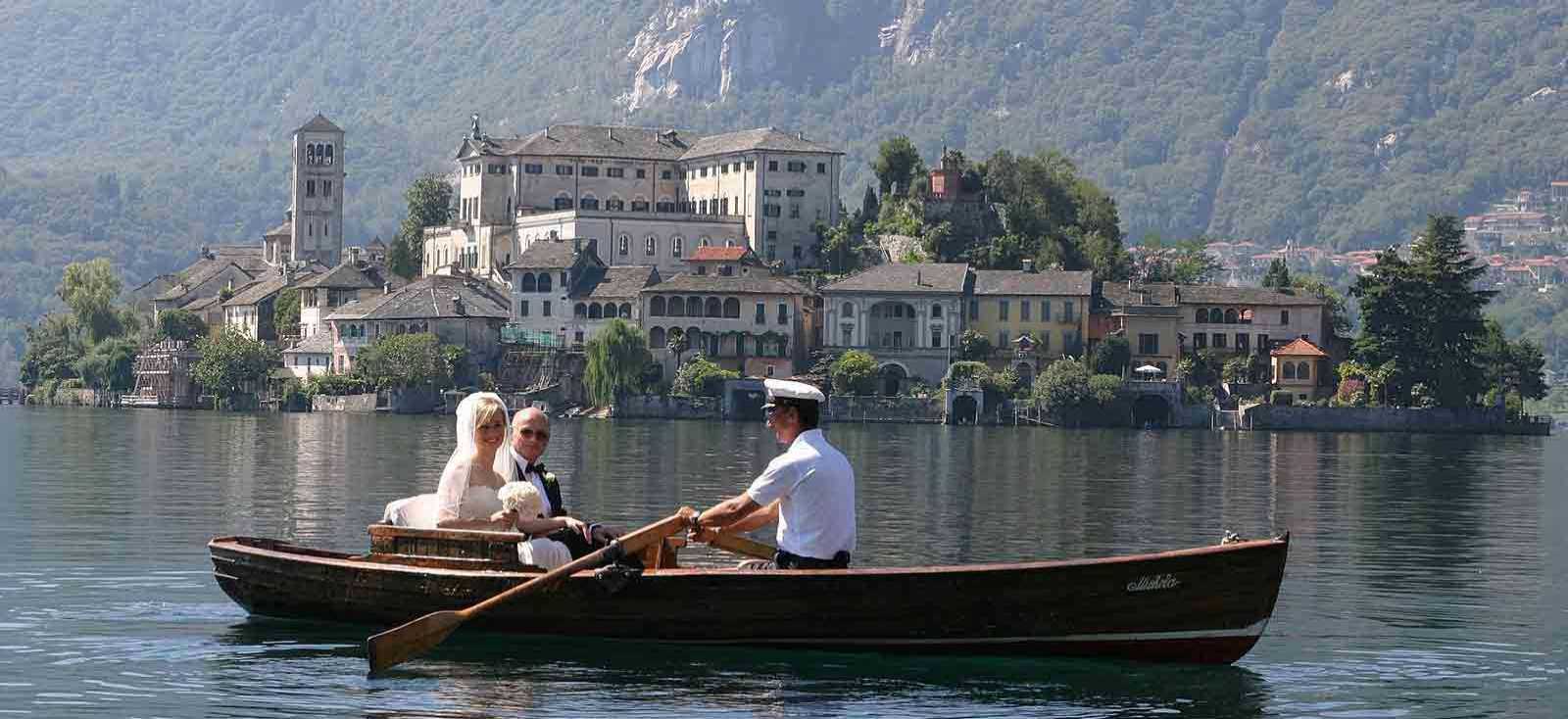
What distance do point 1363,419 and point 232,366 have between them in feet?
213

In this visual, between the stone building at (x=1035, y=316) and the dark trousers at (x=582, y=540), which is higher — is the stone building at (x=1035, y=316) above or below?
above

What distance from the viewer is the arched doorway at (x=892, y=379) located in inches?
5787

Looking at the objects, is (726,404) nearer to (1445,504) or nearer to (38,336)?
(38,336)

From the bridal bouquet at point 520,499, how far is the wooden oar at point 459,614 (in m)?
0.68

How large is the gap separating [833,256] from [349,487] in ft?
330

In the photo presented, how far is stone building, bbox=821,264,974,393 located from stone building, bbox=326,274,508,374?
20.5 meters

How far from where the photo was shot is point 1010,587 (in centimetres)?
2784

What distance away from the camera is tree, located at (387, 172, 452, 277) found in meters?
184

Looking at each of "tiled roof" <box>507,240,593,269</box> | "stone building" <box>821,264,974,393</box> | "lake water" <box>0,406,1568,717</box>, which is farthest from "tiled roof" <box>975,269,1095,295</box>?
"lake water" <box>0,406,1568,717</box>

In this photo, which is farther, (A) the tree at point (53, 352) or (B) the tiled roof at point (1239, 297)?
(A) the tree at point (53, 352)

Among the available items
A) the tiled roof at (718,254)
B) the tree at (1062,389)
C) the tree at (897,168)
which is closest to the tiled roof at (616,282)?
the tiled roof at (718,254)

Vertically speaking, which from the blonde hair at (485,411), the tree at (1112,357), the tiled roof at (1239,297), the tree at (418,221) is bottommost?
the blonde hair at (485,411)

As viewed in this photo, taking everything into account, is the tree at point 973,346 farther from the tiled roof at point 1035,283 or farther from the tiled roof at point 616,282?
the tiled roof at point 616,282

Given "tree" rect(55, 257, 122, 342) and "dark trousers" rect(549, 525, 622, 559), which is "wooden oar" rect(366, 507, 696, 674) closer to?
"dark trousers" rect(549, 525, 622, 559)
